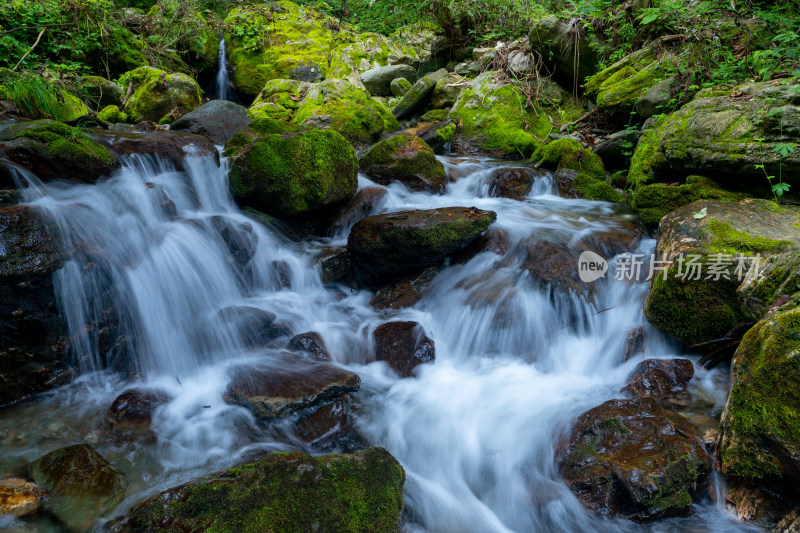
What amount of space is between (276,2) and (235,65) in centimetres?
438

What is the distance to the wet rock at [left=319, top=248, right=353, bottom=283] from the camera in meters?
5.74

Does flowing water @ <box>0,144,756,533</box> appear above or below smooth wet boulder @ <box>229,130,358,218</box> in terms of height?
below

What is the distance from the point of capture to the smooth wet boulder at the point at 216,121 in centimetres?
838

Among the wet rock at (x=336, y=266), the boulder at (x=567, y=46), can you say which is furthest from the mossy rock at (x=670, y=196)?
the boulder at (x=567, y=46)

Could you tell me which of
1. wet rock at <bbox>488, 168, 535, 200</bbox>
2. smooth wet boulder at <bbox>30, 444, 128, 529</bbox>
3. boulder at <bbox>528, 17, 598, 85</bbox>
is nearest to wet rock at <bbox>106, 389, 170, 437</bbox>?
smooth wet boulder at <bbox>30, 444, 128, 529</bbox>

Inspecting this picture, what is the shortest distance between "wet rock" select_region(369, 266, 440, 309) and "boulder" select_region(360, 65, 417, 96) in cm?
954

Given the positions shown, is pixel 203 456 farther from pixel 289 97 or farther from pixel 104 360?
pixel 289 97

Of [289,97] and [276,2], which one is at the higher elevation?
[276,2]

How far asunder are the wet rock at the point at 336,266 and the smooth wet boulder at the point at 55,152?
2933mm

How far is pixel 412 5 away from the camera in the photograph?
14531mm

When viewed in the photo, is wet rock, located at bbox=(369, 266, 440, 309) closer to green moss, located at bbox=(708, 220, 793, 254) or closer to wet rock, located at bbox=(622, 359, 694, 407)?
wet rock, located at bbox=(622, 359, 694, 407)

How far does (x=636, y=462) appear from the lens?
2771 mm

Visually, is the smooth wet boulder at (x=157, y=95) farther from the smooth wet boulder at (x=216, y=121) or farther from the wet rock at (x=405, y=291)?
the wet rock at (x=405, y=291)

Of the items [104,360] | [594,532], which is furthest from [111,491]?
[594,532]
